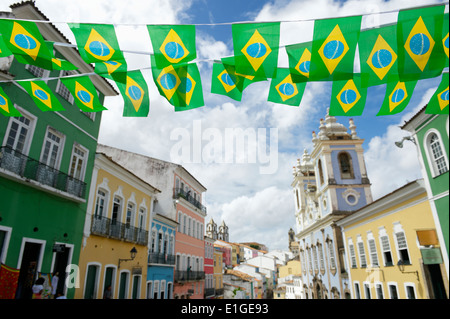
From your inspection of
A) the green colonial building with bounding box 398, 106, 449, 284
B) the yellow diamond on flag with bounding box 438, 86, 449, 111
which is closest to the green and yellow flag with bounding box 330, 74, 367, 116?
the yellow diamond on flag with bounding box 438, 86, 449, 111

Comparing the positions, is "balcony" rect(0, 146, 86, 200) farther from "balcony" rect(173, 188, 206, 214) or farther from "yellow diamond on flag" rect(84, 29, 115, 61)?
"balcony" rect(173, 188, 206, 214)

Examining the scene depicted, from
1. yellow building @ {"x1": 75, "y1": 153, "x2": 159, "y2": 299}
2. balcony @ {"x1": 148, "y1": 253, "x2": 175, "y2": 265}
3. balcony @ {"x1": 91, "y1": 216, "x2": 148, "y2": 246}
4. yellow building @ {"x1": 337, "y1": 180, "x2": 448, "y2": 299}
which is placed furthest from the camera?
balcony @ {"x1": 148, "y1": 253, "x2": 175, "y2": 265}

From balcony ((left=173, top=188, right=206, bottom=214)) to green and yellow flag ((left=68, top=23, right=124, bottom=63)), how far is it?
20.0 metres

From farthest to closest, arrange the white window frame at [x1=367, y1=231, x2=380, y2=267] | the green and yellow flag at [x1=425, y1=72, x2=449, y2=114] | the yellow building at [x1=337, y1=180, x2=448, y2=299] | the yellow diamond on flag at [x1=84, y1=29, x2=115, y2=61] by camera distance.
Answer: the white window frame at [x1=367, y1=231, x2=380, y2=267] → the yellow building at [x1=337, y1=180, x2=448, y2=299] → the green and yellow flag at [x1=425, y1=72, x2=449, y2=114] → the yellow diamond on flag at [x1=84, y1=29, x2=115, y2=61]

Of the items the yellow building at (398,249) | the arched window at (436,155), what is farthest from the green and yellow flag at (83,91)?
the yellow building at (398,249)

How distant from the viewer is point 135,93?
19.4 ft

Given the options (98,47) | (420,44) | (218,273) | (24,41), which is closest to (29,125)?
(24,41)

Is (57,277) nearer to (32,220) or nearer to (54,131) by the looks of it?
(32,220)

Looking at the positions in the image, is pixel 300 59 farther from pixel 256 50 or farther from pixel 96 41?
pixel 96 41

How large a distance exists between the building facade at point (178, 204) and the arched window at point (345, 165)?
15023 mm

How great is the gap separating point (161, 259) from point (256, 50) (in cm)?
1843

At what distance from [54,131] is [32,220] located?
11.3 feet

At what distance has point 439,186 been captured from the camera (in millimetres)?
11867

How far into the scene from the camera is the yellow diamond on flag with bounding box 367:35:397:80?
15.9 ft
